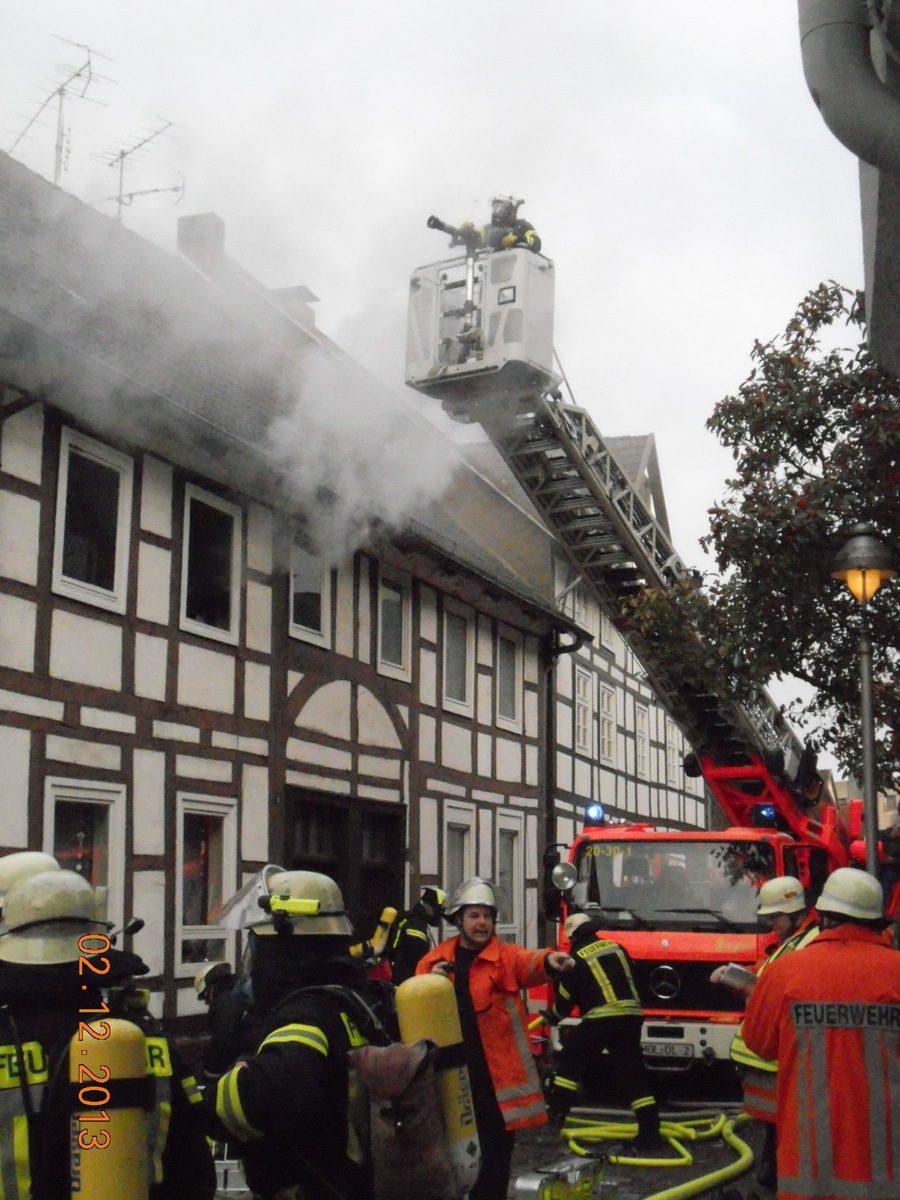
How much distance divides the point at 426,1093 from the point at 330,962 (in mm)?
380

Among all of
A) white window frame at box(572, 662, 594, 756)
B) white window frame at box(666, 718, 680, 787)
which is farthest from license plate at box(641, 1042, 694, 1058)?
white window frame at box(666, 718, 680, 787)

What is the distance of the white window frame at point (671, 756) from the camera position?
98.6 ft

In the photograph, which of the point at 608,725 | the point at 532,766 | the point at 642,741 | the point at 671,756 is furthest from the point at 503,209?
the point at 671,756

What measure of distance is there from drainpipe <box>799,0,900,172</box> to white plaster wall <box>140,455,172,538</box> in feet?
27.5

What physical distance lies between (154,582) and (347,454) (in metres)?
3.09

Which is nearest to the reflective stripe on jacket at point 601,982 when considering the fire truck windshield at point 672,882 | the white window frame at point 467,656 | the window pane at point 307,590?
the fire truck windshield at point 672,882

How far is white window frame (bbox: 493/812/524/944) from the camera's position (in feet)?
62.0

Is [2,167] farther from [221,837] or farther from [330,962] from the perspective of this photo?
[330,962]

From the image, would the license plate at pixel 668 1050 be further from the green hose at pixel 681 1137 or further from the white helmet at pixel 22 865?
the white helmet at pixel 22 865

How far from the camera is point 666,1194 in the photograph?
6672 mm

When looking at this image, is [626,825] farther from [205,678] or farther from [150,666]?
[150,666]

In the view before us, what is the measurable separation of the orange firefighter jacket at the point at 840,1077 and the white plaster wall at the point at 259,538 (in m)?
9.78

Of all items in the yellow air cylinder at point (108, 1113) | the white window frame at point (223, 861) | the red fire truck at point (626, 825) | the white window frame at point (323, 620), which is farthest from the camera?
the white window frame at point (323, 620)

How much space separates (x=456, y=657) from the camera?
1816cm
